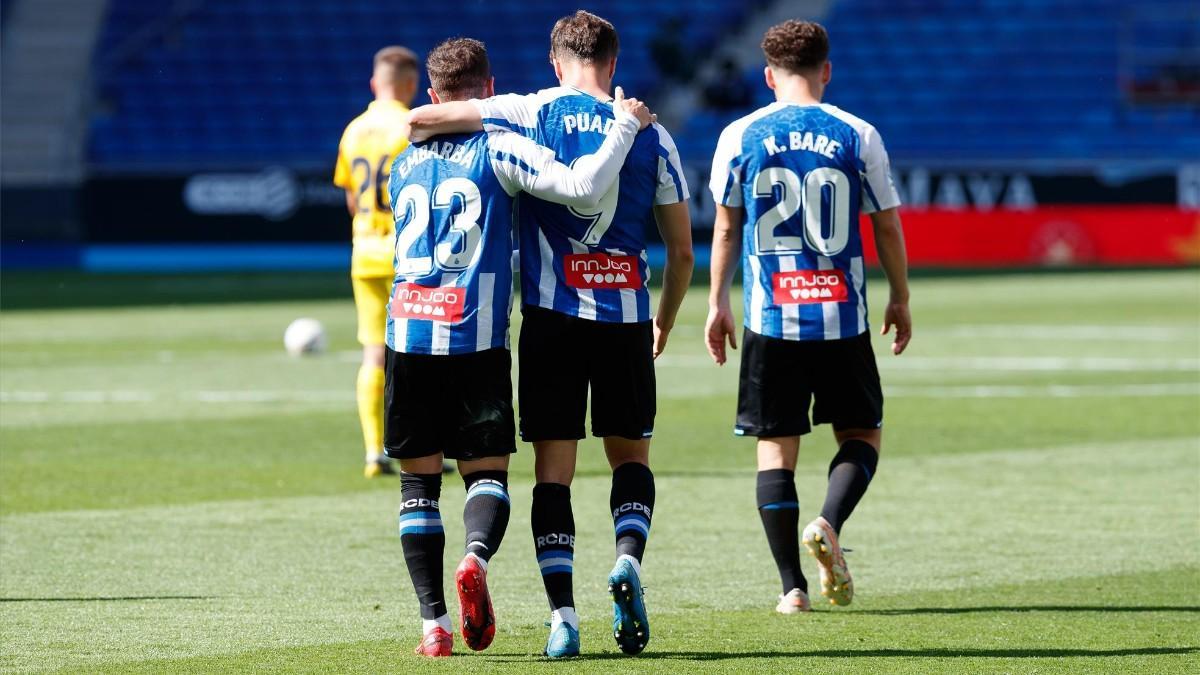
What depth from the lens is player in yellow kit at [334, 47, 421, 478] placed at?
9875 millimetres

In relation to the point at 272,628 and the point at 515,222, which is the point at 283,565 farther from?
the point at 515,222

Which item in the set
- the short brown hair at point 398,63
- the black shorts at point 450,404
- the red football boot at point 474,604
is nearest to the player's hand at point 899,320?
the black shorts at point 450,404

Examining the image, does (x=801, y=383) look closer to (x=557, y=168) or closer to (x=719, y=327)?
(x=719, y=327)

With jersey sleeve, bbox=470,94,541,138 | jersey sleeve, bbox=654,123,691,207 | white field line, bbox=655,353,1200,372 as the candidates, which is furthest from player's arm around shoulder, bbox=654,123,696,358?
white field line, bbox=655,353,1200,372

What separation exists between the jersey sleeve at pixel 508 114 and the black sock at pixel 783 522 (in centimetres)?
155

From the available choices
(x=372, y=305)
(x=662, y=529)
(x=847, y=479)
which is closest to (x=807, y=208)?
(x=847, y=479)

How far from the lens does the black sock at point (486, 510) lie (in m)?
5.55

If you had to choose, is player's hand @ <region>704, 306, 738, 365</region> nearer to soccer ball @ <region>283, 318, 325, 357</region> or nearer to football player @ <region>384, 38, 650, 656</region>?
football player @ <region>384, 38, 650, 656</region>

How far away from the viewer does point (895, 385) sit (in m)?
14.5

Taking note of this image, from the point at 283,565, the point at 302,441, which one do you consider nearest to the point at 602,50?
the point at 283,565

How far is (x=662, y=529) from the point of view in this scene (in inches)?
325

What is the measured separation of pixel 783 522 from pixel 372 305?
396 centimetres

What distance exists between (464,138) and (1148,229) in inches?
1121

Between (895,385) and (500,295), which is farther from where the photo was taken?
(895,385)
